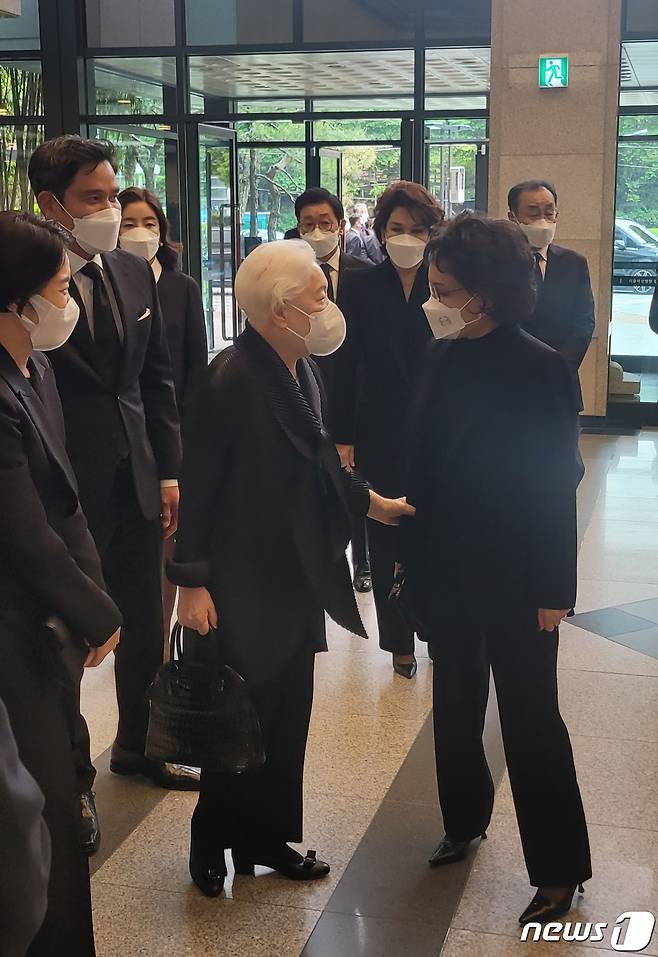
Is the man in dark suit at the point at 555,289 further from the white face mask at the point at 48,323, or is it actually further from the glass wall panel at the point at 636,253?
the glass wall panel at the point at 636,253

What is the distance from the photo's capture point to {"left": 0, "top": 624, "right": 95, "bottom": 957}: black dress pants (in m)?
2.21

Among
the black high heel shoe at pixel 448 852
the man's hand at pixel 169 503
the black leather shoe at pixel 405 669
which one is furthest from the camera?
the black leather shoe at pixel 405 669

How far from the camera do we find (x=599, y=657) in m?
4.79

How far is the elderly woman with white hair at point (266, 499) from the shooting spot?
279 cm

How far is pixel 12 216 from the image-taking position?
244 cm

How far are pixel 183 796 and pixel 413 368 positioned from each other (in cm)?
192

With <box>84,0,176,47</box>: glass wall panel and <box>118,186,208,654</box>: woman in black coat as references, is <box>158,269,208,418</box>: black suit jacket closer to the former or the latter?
<box>118,186,208,654</box>: woman in black coat

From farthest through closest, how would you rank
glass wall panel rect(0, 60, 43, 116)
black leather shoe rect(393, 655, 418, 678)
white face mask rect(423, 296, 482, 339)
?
glass wall panel rect(0, 60, 43, 116)
black leather shoe rect(393, 655, 418, 678)
white face mask rect(423, 296, 482, 339)

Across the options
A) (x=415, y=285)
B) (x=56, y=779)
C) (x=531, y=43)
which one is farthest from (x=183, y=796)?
(x=531, y=43)

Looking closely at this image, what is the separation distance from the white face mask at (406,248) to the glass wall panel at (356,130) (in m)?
7.52

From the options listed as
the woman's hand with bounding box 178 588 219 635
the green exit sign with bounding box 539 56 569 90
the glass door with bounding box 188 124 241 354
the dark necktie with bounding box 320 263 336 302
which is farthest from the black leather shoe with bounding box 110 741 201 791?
the glass door with bounding box 188 124 241 354

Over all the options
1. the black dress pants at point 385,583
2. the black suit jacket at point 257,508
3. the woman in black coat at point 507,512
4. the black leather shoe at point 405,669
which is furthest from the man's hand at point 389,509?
the black leather shoe at point 405,669

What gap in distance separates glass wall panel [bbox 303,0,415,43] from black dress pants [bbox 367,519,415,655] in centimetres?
807

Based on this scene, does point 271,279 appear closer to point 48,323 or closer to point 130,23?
point 48,323
